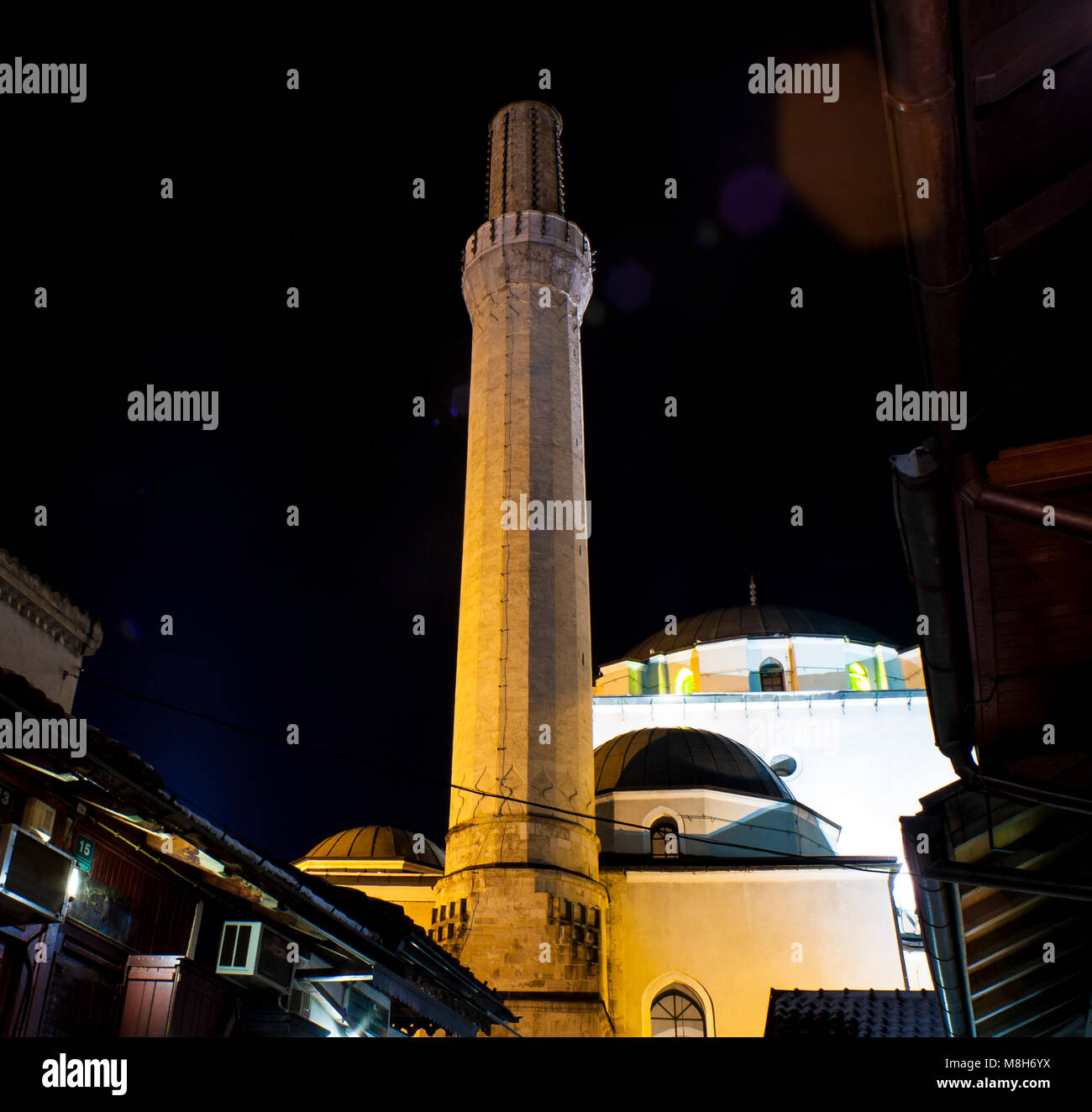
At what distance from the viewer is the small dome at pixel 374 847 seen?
85.0ft

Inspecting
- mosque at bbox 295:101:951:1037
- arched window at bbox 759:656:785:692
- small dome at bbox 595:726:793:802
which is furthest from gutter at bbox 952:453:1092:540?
arched window at bbox 759:656:785:692

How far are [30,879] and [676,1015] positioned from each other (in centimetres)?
1679

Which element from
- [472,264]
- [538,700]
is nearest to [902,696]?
[538,700]

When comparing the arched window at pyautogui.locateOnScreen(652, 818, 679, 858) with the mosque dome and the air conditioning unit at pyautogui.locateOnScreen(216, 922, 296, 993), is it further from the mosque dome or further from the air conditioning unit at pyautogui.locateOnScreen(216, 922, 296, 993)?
the air conditioning unit at pyautogui.locateOnScreen(216, 922, 296, 993)

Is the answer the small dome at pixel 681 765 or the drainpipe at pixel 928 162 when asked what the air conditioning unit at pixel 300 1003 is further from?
the small dome at pixel 681 765

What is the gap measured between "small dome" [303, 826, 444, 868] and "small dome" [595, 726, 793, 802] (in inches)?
206

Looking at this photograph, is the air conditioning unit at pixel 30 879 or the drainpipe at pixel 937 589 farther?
the air conditioning unit at pixel 30 879

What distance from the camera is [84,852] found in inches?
294

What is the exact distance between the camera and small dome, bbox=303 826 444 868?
85.0ft

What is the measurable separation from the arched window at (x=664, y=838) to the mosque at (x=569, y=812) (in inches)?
1.7

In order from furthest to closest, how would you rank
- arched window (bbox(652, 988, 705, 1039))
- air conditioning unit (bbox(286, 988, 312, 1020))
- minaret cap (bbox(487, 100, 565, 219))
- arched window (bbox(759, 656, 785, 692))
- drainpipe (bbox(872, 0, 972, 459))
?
arched window (bbox(759, 656, 785, 692)) → minaret cap (bbox(487, 100, 565, 219)) → arched window (bbox(652, 988, 705, 1039)) → air conditioning unit (bbox(286, 988, 312, 1020)) → drainpipe (bbox(872, 0, 972, 459))

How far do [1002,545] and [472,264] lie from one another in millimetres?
21283

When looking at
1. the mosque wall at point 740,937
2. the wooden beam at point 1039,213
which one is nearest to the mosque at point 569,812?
the mosque wall at point 740,937
